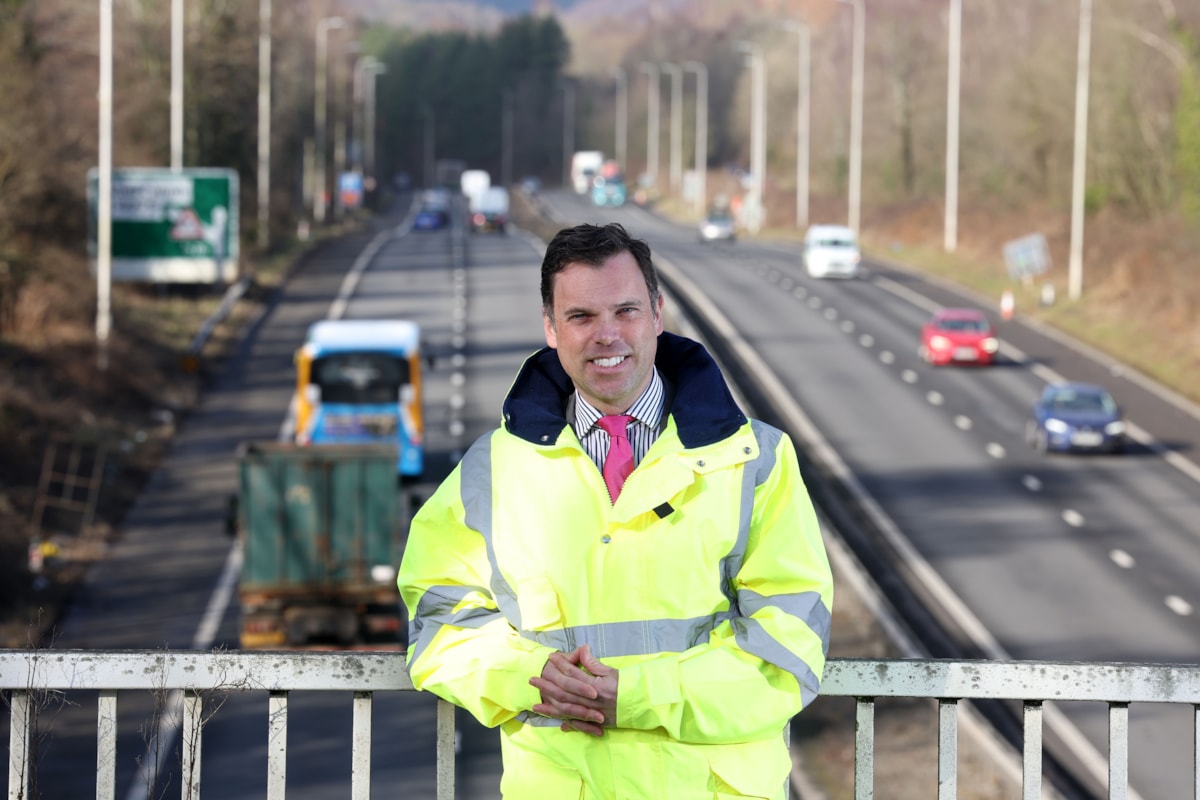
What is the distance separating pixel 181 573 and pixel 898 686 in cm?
2378

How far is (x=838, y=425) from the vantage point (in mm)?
39781

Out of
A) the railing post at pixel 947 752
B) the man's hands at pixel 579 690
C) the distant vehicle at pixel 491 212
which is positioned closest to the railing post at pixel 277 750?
the man's hands at pixel 579 690

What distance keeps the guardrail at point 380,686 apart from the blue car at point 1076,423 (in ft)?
106

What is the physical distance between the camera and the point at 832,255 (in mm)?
→ 66125

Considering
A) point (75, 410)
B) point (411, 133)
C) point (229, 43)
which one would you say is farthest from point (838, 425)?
point (411, 133)

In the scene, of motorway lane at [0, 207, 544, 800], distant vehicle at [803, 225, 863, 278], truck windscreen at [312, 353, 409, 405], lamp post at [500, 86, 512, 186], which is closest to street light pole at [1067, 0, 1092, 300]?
distant vehicle at [803, 225, 863, 278]

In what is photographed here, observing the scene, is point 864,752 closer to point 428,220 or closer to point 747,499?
point 747,499

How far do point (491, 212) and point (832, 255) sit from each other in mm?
30340

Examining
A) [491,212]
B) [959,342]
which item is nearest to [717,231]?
[491,212]

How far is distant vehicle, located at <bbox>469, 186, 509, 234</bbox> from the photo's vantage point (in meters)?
91.5

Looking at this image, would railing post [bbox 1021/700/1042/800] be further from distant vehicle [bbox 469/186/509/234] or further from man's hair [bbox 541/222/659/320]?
distant vehicle [bbox 469/186/509/234]

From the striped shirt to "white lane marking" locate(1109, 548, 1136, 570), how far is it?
25.3 m

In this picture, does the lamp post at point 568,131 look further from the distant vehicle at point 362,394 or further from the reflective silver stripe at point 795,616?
the reflective silver stripe at point 795,616

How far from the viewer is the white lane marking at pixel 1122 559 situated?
1139 inches
